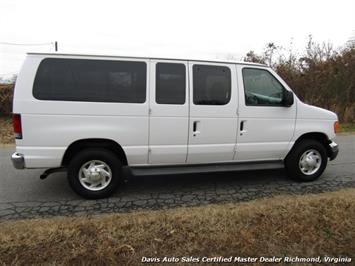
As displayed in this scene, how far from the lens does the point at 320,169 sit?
186 inches

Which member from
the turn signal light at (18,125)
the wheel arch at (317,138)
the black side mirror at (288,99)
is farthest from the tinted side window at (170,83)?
the wheel arch at (317,138)

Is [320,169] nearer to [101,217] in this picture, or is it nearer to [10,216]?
[101,217]

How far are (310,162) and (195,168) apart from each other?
205 cm

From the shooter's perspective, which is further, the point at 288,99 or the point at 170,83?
the point at 288,99

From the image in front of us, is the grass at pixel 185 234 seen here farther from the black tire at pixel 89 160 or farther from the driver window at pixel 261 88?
the driver window at pixel 261 88

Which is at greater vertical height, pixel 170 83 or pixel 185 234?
pixel 170 83

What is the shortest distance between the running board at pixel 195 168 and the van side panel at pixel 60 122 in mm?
453

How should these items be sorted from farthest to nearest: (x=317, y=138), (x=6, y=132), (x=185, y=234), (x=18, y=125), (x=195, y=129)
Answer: (x=6, y=132)
(x=317, y=138)
(x=195, y=129)
(x=18, y=125)
(x=185, y=234)

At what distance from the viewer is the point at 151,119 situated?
12.7 ft

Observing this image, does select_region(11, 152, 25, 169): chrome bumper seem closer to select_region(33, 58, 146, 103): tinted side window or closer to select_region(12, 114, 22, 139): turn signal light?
select_region(12, 114, 22, 139): turn signal light

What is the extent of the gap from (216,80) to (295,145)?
1807 mm

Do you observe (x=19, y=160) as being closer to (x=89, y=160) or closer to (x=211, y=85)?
(x=89, y=160)

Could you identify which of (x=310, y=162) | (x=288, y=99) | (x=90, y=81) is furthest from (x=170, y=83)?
(x=310, y=162)

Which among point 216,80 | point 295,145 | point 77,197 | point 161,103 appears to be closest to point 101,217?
point 77,197
